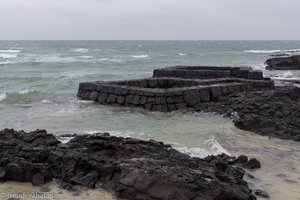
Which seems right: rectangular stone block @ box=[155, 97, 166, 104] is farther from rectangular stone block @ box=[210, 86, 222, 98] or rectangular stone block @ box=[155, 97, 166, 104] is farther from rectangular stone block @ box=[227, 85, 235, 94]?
rectangular stone block @ box=[227, 85, 235, 94]

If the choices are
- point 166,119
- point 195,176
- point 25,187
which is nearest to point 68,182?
point 25,187

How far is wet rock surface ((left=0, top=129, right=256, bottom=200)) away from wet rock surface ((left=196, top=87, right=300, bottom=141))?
328cm

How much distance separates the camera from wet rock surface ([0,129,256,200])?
636 centimetres

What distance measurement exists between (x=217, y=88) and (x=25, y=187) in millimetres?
11045

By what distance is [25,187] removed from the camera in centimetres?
703

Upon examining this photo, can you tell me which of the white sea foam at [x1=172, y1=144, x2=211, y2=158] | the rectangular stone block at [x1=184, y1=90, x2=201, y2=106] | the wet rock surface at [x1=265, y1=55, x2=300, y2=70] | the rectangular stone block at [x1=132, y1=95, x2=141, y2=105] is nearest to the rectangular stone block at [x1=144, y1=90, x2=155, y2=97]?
the rectangular stone block at [x1=132, y1=95, x2=141, y2=105]

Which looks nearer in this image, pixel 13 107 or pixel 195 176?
pixel 195 176

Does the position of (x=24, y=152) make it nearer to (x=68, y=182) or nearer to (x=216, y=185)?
(x=68, y=182)

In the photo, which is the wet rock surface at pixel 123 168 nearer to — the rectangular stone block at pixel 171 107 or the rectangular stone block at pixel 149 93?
the rectangular stone block at pixel 171 107

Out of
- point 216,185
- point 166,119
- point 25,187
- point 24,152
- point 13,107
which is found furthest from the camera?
point 13,107

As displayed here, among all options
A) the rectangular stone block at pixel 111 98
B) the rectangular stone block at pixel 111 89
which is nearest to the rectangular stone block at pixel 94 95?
the rectangular stone block at pixel 111 89

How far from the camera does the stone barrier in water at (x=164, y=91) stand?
15.6 meters

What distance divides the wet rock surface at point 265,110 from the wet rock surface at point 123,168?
3.28 meters

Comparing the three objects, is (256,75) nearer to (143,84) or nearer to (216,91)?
(216,91)
